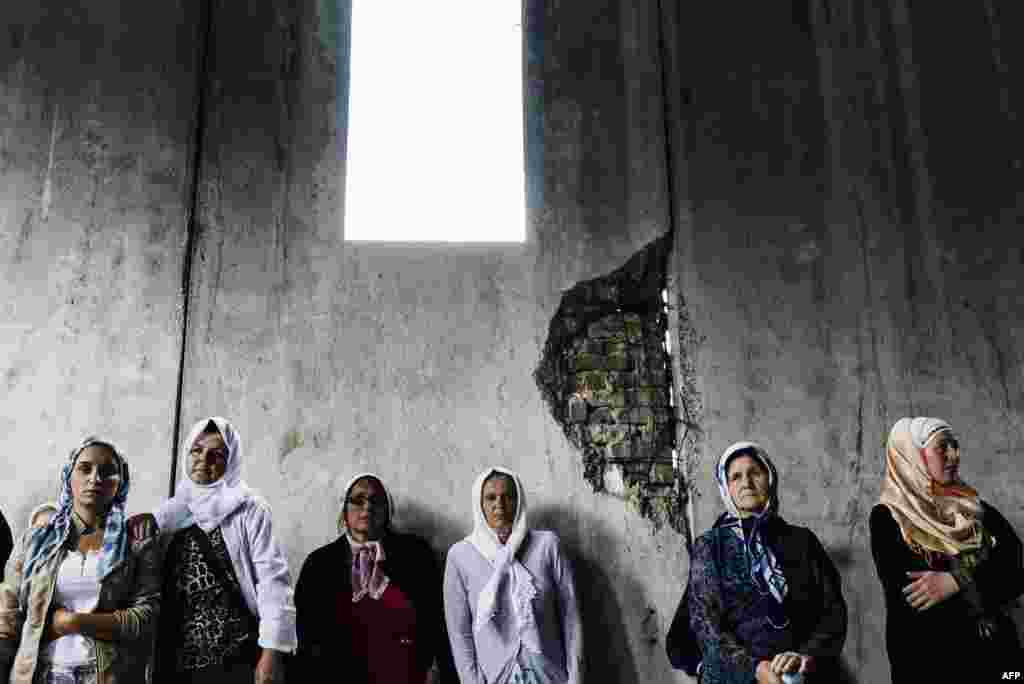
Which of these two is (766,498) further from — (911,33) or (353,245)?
(911,33)

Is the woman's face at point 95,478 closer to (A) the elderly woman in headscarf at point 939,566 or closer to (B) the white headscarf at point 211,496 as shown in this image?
(B) the white headscarf at point 211,496

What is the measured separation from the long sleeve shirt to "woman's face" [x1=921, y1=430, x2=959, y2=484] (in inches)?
61.0

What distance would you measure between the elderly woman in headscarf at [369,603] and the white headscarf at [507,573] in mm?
220

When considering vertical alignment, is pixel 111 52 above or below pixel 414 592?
above

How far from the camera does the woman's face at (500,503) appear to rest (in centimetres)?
417

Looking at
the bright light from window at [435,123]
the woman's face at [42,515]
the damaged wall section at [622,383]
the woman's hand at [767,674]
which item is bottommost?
the woman's hand at [767,674]

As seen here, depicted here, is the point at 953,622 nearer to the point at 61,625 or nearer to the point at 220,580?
the point at 220,580

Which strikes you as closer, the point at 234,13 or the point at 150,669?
the point at 150,669

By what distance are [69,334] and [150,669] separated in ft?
6.14

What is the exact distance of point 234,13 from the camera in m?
5.30

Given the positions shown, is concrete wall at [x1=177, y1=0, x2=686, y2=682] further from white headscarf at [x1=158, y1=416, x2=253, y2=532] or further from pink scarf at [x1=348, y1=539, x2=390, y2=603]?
white headscarf at [x1=158, y1=416, x2=253, y2=532]

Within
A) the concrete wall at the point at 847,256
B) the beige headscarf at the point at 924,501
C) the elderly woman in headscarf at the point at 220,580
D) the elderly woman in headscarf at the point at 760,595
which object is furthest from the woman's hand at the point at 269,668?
the beige headscarf at the point at 924,501

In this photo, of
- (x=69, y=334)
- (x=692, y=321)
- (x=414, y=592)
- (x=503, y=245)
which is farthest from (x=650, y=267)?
(x=69, y=334)

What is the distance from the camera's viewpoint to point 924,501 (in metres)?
4.05
